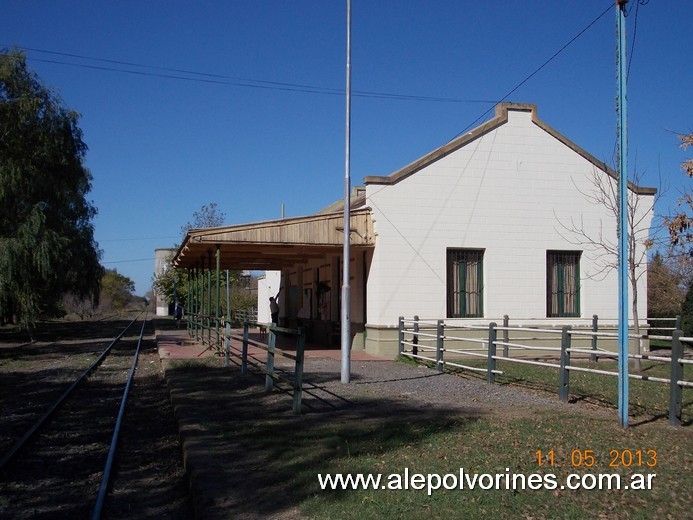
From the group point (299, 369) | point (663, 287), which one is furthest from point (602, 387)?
point (663, 287)

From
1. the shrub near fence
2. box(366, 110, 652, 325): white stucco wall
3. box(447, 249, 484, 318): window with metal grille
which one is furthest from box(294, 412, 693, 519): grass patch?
box(447, 249, 484, 318): window with metal grille

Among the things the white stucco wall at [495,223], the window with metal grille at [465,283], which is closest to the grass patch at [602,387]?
the window with metal grille at [465,283]

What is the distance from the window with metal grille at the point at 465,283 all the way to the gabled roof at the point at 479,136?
2478 mm

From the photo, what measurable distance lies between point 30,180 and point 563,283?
17741mm

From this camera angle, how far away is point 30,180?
2409 centimetres

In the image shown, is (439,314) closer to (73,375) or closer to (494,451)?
(73,375)

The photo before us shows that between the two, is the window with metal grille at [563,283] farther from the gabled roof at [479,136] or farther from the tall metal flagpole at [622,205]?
the tall metal flagpole at [622,205]

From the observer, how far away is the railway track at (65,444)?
7082 millimetres

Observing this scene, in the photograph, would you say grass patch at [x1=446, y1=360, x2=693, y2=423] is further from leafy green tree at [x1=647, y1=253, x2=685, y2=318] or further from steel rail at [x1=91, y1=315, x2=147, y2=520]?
leafy green tree at [x1=647, y1=253, x2=685, y2=318]

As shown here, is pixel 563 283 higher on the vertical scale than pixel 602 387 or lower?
higher

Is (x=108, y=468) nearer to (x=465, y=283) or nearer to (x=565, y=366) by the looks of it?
(x=565, y=366)

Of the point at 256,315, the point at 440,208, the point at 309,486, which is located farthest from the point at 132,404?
the point at 256,315

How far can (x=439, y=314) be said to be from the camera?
61.0ft

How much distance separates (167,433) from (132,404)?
305 centimetres
